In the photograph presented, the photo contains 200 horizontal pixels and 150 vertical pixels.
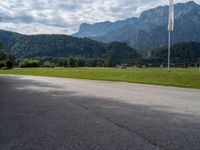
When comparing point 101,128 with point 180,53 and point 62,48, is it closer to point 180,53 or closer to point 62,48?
point 180,53

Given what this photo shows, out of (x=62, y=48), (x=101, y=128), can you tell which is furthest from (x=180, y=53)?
(x=101, y=128)

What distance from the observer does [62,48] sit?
17300 centimetres

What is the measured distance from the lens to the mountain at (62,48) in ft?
537

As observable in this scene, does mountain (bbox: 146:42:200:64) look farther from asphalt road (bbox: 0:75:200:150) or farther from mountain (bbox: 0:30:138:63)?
asphalt road (bbox: 0:75:200:150)

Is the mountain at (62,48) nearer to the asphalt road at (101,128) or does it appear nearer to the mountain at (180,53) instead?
the mountain at (180,53)

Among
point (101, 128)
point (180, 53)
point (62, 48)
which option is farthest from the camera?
point (62, 48)

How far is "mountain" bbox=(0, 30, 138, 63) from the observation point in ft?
537

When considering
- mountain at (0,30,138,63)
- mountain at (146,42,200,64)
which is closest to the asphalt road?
mountain at (146,42,200,64)

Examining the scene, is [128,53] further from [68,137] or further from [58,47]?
[68,137]

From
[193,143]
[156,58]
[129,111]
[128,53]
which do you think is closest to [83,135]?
[193,143]

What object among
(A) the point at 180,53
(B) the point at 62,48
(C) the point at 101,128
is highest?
(B) the point at 62,48

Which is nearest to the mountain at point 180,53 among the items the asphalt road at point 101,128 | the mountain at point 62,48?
the mountain at point 62,48

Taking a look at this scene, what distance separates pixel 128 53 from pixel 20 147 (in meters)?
159

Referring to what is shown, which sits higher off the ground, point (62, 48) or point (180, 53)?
point (62, 48)
